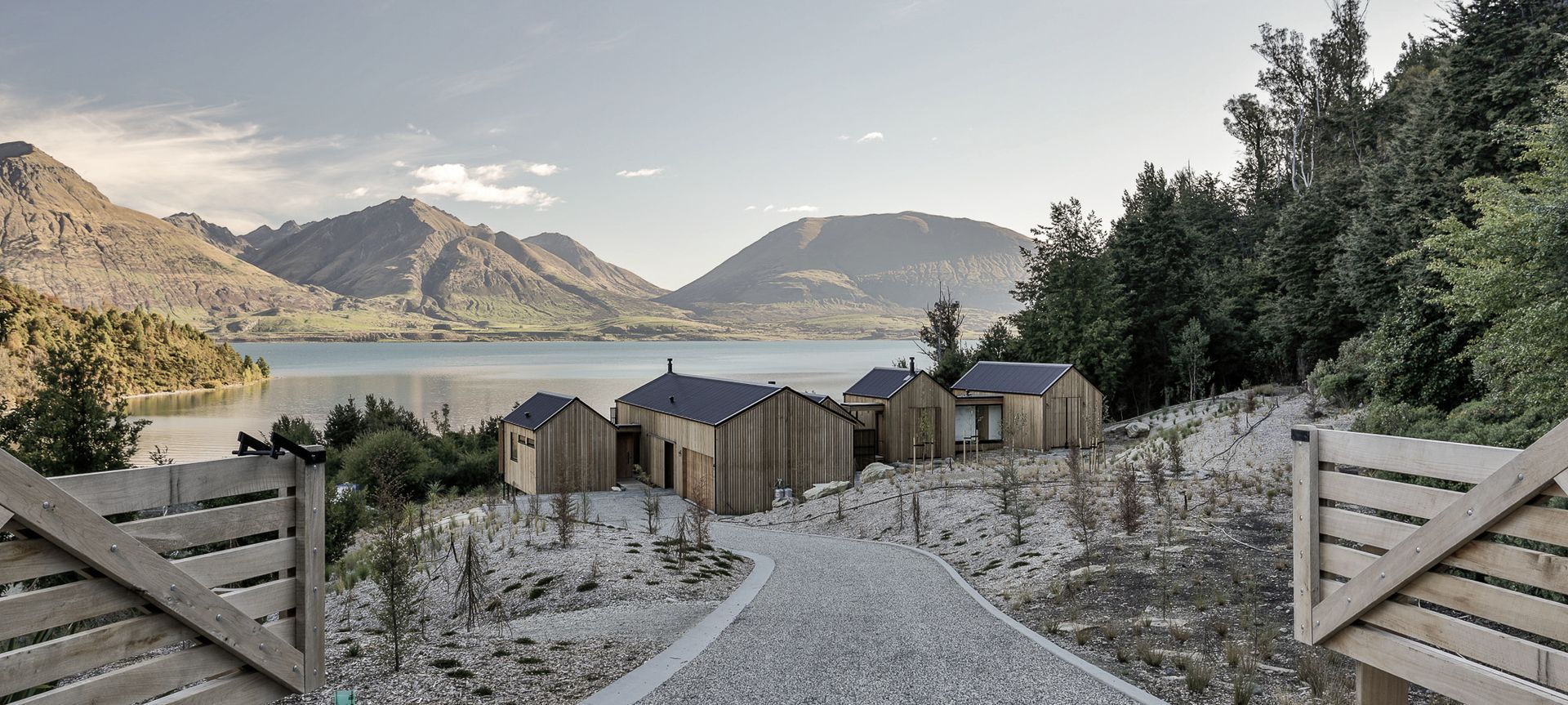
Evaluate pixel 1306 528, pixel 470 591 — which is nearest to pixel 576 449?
pixel 470 591

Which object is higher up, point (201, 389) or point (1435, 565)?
point (1435, 565)

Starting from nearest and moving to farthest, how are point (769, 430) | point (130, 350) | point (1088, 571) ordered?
point (1088, 571) < point (769, 430) < point (130, 350)

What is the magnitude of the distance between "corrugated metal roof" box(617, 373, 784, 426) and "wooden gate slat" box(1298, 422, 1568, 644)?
59.9 feet

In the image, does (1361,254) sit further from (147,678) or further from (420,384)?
(420,384)

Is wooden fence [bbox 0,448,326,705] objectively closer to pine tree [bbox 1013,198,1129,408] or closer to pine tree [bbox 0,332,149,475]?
pine tree [bbox 0,332,149,475]

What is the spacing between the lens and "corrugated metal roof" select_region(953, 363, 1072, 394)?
94.8 ft

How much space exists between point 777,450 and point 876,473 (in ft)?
11.8

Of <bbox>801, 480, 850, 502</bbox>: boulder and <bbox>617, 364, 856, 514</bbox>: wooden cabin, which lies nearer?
<bbox>801, 480, 850, 502</bbox>: boulder

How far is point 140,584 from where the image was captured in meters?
2.61

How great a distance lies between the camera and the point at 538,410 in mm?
25000

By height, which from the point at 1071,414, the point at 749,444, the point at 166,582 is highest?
the point at 166,582

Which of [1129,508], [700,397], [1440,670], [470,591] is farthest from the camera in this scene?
[700,397]

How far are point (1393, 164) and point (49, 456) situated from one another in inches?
1327

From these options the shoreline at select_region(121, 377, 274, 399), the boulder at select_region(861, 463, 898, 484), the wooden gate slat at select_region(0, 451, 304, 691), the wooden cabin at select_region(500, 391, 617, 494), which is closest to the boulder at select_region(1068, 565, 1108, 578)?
the wooden gate slat at select_region(0, 451, 304, 691)
